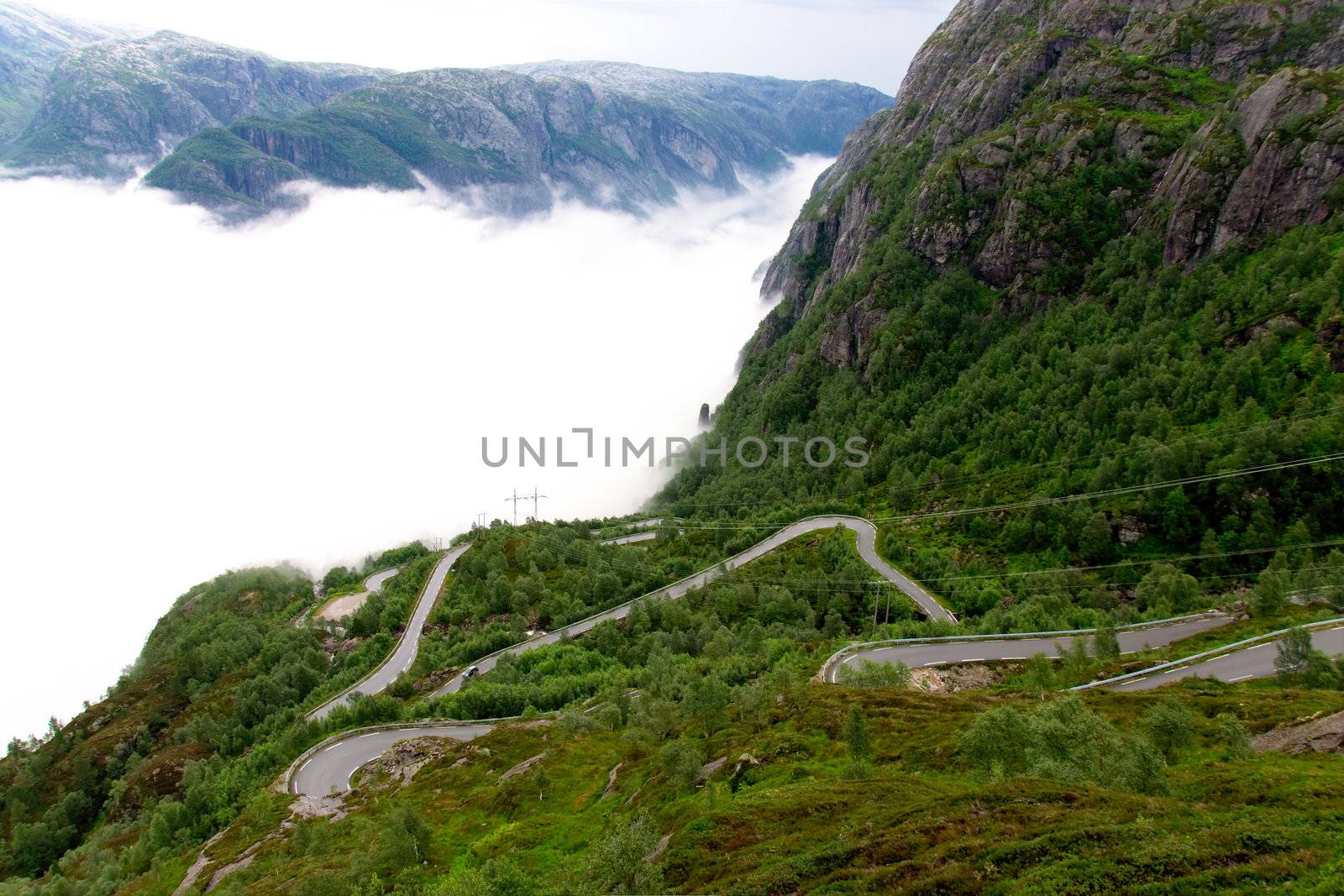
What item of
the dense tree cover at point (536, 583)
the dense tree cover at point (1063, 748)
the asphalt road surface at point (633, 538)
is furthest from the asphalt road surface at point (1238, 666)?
the asphalt road surface at point (633, 538)

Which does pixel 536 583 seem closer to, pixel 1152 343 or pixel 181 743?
pixel 181 743

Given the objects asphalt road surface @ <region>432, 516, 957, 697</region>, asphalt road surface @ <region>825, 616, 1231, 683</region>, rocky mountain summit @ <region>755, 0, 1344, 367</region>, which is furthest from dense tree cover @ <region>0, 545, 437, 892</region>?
rocky mountain summit @ <region>755, 0, 1344, 367</region>

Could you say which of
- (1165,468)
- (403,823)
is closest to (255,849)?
(403,823)

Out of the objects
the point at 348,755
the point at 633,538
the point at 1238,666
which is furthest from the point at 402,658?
the point at 1238,666

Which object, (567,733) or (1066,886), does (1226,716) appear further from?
(567,733)

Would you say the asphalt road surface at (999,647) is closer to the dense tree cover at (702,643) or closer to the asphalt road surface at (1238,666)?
the dense tree cover at (702,643)

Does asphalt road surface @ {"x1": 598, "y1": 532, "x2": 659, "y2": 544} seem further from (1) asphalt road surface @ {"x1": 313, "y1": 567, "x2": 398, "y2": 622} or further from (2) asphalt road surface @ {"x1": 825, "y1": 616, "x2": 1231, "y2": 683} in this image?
(2) asphalt road surface @ {"x1": 825, "y1": 616, "x2": 1231, "y2": 683}
